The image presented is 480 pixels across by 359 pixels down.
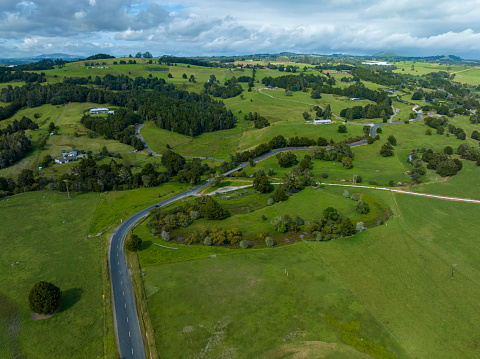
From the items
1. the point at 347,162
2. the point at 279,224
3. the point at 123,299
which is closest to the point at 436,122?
the point at 347,162

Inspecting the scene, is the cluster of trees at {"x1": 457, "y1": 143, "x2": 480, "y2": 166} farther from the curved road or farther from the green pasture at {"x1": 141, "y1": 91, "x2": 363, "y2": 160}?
the curved road

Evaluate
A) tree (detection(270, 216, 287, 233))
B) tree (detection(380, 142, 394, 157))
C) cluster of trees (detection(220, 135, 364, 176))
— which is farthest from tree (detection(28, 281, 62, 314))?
tree (detection(380, 142, 394, 157))

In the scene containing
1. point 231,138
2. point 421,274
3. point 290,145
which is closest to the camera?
point 421,274

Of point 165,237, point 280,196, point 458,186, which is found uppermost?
point 458,186

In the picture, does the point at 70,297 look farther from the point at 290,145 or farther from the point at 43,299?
the point at 290,145

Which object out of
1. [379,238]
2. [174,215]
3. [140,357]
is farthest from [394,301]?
[174,215]

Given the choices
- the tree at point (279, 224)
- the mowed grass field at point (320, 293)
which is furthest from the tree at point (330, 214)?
the tree at point (279, 224)
